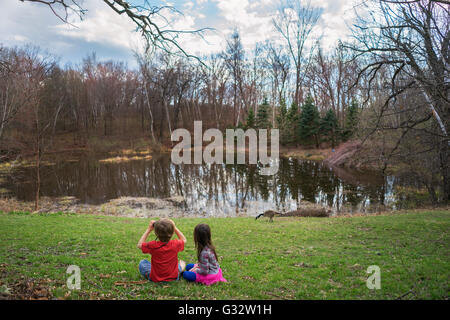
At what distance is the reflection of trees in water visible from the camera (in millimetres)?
15570

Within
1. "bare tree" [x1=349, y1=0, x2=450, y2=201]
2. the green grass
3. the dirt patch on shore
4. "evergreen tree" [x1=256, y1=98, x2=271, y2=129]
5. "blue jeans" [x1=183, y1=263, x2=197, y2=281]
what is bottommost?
the dirt patch on shore

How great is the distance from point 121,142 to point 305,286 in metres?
42.8

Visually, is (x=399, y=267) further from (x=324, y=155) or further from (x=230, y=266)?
(x=324, y=155)

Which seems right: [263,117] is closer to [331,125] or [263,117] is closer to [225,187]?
[331,125]

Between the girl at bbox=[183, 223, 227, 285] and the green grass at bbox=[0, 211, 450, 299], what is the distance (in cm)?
16

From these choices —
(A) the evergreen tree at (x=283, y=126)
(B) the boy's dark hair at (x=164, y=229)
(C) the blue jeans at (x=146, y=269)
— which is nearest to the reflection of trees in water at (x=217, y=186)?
(C) the blue jeans at (x=146, y=269)

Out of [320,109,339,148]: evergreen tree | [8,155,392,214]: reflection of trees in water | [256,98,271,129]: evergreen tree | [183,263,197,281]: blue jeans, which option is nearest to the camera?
[183,263,197,281]: blue jeans

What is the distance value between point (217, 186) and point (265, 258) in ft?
46.3

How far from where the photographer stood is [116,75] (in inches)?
2039

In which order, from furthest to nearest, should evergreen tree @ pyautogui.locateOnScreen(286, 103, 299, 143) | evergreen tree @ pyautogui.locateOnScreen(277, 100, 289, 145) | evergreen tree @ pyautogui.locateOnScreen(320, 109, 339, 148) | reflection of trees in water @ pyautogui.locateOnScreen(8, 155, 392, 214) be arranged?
1. evergreen tree @ pyautogui.locateOnScreen(277, 100, 289, 145)
2. evergreen tree @ pyautogui.locateOnScreen(286, 103, 299, 143)
3. evergreen tree @ pyautogui.locateOnScreen(320, 109, 339, 148)
4. reflection of trees in water @ pyautogui.locateOnScreen(8, 155, 392, 214)

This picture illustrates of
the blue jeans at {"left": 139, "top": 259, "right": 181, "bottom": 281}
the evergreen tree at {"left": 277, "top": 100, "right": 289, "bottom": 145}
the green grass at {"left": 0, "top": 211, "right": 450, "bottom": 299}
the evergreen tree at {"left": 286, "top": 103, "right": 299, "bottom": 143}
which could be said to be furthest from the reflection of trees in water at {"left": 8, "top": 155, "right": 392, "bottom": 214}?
the evergreen tree at {"left": 277, "top": 100, "right": 289, "bottom": 145}

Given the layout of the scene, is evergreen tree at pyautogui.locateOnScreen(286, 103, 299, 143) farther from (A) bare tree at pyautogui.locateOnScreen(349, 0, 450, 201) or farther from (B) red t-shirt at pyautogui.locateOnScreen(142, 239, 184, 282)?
(B) red t-shirt at pyautogui.locateOnScreen(142, 239, 184, 282)

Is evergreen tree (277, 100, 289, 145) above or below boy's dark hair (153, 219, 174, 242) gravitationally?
above

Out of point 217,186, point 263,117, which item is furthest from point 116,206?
point 263,117
